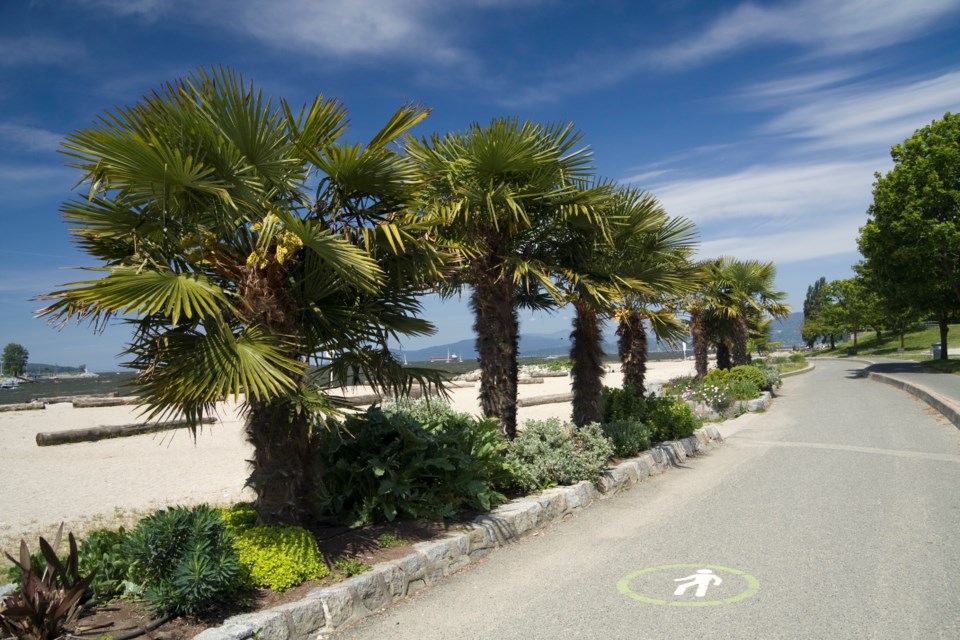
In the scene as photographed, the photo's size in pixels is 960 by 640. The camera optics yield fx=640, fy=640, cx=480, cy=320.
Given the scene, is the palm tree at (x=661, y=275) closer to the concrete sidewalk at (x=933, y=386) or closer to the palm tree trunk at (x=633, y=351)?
the palm tree trunk at (x=633, y=351)

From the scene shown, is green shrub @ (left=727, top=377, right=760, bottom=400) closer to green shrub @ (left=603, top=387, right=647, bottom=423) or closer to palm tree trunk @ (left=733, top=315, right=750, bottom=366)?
palm tree trunk @ (left=733, top=315, right=750, bottom=366)

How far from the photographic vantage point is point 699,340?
23328mm

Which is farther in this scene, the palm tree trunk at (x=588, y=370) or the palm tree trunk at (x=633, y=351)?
the palm tree trunk at (x=633, y=351)

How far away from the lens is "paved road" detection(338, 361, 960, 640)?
445 centimetres

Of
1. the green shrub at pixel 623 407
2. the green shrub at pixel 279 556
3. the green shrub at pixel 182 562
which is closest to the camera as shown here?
the green shrub at pixel 182 562

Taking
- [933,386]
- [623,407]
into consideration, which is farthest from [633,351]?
[933,386]

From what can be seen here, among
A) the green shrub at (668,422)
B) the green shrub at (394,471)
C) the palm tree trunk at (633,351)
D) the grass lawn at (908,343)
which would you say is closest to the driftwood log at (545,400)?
the palm tree trunk at (633,351)

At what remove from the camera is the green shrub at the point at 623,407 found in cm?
1180

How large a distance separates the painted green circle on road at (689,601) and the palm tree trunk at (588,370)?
16.5 ft

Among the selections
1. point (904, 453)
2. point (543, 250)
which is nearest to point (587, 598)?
point (543, 250)

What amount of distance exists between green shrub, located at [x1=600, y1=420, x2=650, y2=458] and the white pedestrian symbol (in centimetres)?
402

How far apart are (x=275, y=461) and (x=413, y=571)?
4.85 ft

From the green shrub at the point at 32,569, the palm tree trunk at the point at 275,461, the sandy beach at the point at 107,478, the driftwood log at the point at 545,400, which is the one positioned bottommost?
the driftwood log at the point at 545,400

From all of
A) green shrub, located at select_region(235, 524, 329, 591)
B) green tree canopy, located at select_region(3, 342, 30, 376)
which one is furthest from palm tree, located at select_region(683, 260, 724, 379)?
green tree canopy, located at select_region(3, 342, 30, 376)
